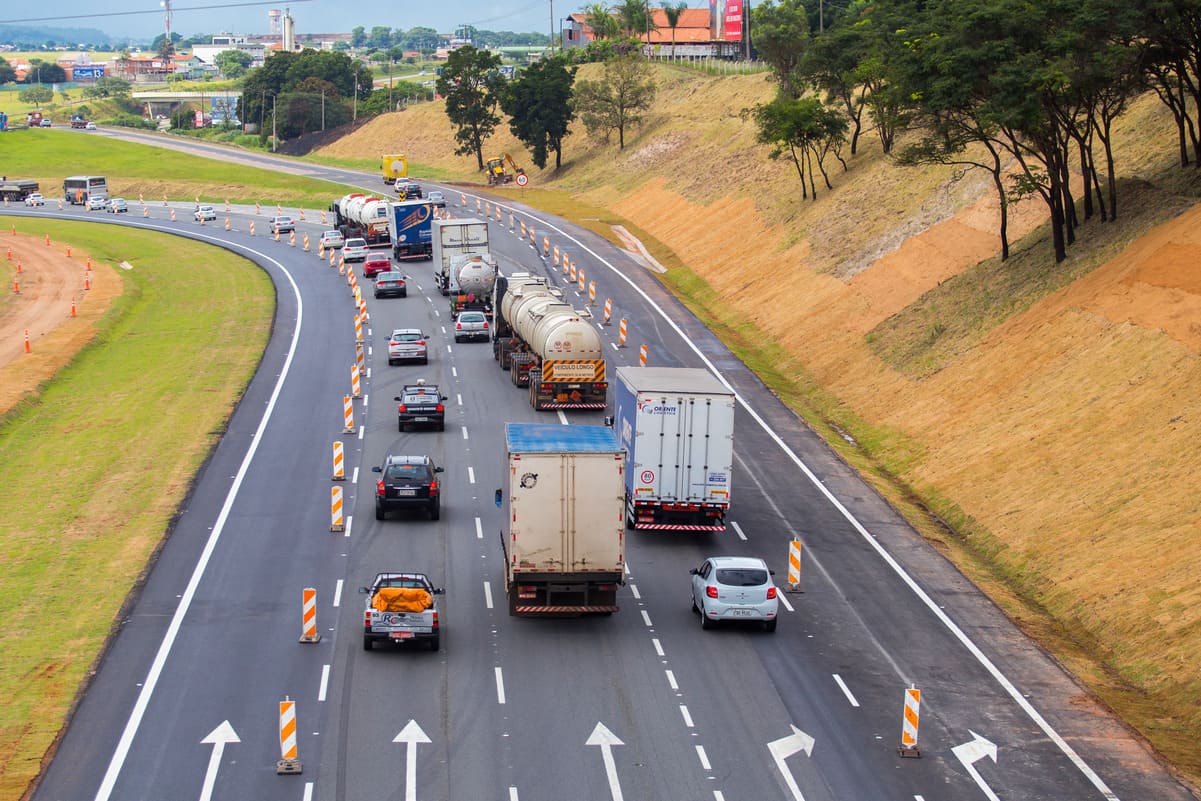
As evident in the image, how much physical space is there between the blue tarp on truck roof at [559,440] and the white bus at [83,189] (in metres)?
123

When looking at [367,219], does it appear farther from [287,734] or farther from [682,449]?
[287,734]

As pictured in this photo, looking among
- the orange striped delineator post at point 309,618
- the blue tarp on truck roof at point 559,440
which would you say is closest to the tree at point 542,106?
the blue tarp on truck roof at point 559,440

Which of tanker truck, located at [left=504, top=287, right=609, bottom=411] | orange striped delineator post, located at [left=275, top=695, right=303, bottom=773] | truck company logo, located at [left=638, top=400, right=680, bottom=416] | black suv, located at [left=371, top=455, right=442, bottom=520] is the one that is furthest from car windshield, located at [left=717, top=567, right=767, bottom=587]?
tanker truck, located at [left=504, top=287, right=609, bottom=411]

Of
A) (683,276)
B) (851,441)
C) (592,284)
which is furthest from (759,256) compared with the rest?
(851,441)

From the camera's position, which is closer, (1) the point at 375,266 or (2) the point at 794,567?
(2) the point at 794,567

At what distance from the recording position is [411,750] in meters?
25.2

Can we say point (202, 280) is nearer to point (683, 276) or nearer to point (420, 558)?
point (683, 276)

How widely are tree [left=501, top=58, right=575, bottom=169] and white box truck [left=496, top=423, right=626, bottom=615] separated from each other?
11584cm

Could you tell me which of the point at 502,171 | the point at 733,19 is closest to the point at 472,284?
the point at 502,171

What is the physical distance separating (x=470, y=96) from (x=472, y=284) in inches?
3644

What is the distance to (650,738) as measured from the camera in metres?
26.0

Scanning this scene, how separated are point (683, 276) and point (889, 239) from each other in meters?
16.6

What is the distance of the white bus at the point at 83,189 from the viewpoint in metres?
146

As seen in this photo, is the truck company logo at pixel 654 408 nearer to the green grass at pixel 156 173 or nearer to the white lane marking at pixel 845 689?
the white lane marking at pixel 845 689
